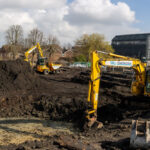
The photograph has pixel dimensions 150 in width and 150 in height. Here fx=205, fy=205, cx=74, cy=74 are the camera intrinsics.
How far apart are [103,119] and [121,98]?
3.57m

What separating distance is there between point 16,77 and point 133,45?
46.0m

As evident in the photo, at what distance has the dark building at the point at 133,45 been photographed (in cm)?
5417

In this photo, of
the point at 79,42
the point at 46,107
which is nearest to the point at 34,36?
the point at 79,42

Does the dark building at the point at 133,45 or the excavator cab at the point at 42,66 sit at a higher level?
the dark building at the point at 133,45

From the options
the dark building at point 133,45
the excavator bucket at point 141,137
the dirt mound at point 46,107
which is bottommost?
the dirt mound at point 46,107

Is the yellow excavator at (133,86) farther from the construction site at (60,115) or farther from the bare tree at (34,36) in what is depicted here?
the bare tree at (34,36)

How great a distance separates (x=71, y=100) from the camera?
12.6 m

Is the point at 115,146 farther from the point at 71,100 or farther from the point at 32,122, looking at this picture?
the point at 71,100

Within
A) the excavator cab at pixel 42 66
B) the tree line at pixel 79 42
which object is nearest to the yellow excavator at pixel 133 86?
the excavator cab at pixel 42 66

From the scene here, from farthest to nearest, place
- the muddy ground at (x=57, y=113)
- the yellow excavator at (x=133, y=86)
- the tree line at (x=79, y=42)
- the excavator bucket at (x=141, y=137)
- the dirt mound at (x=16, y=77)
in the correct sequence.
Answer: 1. the tree line at (x=79, y=42)
2. the dirt mound at (x=16, y=77)
3. the muddy ground at (x=57, y=113)
4. the yellow excavator at (x=133, y=86)
5. the excavator bucket at (x=141, y=137)

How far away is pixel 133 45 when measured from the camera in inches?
2224

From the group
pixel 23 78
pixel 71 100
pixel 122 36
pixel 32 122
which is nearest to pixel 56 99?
pixel 71 100

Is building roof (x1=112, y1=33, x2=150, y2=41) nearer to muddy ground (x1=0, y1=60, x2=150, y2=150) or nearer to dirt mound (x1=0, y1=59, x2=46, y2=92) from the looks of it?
muddy ground (x1=0, y1=60, x2=150, y2=150)

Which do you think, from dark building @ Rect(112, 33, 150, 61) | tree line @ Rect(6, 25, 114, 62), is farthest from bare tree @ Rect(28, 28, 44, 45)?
dark building @ Rect(112, 33, 150, 61)
